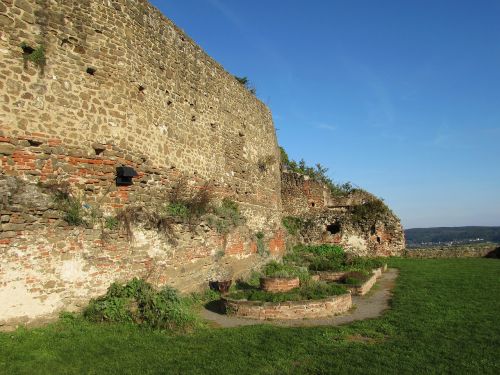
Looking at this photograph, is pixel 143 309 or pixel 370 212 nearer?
pixel 143 309

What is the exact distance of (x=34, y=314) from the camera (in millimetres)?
7406

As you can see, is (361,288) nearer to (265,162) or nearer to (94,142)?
(265,162)

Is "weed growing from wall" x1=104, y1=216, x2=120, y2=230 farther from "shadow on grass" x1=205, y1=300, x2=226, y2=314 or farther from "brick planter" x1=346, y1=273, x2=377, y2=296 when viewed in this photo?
"brick planter" x1=346, y1=273, x2=377, y2=296

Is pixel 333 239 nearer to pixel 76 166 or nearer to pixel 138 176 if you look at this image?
pixel 138 176

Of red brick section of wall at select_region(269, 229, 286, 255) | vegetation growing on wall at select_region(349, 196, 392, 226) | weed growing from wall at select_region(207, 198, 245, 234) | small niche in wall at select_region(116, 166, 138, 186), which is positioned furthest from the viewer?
vegetation growing on wall at select_region(349, 196, 392, 226)

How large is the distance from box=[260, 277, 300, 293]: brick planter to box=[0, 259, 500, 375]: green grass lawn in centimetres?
215

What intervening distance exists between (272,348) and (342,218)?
1953 centimetres

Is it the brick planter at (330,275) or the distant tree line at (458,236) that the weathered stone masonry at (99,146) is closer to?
the brick planter at (330,275)

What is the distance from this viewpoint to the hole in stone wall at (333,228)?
25.9 meters

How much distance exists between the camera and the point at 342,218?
25.8 m

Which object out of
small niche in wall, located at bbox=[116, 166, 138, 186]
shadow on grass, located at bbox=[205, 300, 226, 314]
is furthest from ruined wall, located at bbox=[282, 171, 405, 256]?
small niche in wall, located at bbox=[116, 166, 138, 186]

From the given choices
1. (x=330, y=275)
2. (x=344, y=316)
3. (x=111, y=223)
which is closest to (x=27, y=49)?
(x=111, y=223)

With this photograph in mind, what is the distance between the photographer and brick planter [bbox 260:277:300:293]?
10.5 metres

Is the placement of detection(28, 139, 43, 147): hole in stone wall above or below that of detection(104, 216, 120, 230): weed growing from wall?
above
